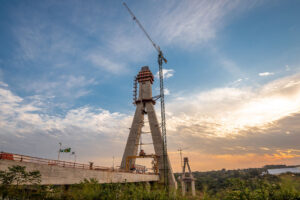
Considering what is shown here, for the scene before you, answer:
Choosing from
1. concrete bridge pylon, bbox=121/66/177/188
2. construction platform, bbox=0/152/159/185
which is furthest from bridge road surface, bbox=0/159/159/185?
concrete bridge pylon, bbox=121/66/177/188

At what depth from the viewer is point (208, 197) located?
8.70 m

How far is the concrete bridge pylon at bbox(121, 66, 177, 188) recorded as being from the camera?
145 feet

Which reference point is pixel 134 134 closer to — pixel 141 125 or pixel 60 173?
pixel 141 125

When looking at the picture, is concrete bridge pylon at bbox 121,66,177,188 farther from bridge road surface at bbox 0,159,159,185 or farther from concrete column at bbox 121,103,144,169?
bridge road surface at bbox 0,159,159,185

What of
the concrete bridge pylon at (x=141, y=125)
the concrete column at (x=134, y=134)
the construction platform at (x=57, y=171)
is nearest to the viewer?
the construction platform at (x=57, y=171)

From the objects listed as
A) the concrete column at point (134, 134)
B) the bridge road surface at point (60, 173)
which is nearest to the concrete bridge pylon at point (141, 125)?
the concrete column at point (134, 134)

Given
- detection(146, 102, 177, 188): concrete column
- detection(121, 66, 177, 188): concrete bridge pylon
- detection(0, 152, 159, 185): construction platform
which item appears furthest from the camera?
detection(121, 66, 177, 188): concrete bridge pylon

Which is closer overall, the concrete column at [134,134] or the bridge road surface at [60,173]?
the bridge road surface at [60,173]

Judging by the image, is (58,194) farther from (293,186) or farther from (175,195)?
(293,186)

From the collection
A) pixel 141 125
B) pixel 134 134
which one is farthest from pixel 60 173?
pixel 141 125

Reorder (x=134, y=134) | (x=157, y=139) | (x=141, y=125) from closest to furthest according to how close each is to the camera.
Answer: (x=157, y=139)
(x=134, y=134)
(x=141, y=125)

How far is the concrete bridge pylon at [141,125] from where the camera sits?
44.1 metres

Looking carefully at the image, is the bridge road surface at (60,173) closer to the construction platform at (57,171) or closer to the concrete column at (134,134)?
the construction platform at (57,171)

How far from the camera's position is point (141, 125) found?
51406 millimetres
